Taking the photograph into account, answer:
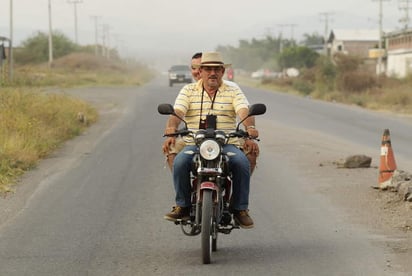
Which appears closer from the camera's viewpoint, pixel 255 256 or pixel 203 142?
pixel 203 142

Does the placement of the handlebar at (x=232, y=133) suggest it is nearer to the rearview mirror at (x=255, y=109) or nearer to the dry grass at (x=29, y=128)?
the rearview mirror at (x=255, y=109)

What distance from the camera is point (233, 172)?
7227 mm

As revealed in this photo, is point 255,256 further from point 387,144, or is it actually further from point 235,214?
point 387,144

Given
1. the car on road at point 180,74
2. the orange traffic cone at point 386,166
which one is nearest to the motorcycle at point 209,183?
the orange traffic cone at point 386,166

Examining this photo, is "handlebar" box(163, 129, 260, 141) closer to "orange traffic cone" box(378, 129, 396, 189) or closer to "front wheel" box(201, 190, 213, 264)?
"front wheel" box(201, 190, 213, 264)

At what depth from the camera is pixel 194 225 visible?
24.0ft

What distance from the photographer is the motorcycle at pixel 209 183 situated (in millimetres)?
6852

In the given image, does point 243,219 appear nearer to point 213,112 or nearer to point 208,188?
point 208,188

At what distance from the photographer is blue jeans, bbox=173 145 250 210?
713 centimetres

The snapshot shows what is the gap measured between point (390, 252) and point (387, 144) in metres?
4.39

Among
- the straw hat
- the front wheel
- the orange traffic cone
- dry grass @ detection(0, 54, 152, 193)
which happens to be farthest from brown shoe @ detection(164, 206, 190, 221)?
dry grass @ detection(0, 54, 152, 193)

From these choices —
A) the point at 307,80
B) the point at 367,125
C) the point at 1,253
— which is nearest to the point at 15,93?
the point at 367,125

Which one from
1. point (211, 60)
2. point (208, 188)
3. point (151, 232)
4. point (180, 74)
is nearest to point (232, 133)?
point (208, 188)

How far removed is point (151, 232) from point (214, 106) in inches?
66.2
